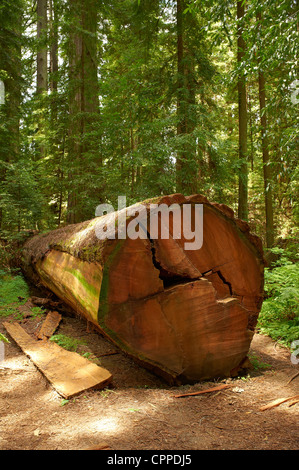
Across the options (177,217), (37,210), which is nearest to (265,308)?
(177,217)

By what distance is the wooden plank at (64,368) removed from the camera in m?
2.96

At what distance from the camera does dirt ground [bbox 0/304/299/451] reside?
2166 mm

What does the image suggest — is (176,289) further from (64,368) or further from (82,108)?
(82,108)

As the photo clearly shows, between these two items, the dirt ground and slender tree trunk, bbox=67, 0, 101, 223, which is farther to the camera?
slender tree trunk, bbox=67, 0, 101, 223

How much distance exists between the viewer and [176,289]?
10.4ft

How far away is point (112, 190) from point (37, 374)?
6.77m

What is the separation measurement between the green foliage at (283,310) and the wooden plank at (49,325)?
11.5ft

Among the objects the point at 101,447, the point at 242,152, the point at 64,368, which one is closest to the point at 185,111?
the point at 242,152

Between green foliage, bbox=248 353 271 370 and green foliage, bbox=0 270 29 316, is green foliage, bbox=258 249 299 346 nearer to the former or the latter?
green foliage, bbox=248 353 271 370

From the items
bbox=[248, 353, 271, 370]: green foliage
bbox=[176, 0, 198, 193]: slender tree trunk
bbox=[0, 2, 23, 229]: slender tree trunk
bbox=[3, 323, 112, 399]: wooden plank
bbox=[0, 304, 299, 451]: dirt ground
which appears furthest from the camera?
bbox=[0, 2, 23, 229]: slender tree trunk

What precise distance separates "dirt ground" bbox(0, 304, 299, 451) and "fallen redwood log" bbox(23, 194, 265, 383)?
0.34m

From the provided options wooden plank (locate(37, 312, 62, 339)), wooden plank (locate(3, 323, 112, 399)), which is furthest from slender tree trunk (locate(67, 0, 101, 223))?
wooden plank (locate(3, 323, 112, 399))

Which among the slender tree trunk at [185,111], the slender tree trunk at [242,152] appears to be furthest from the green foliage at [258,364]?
the slender tree trunk at [242,152]

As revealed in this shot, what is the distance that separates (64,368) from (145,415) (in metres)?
1.27
